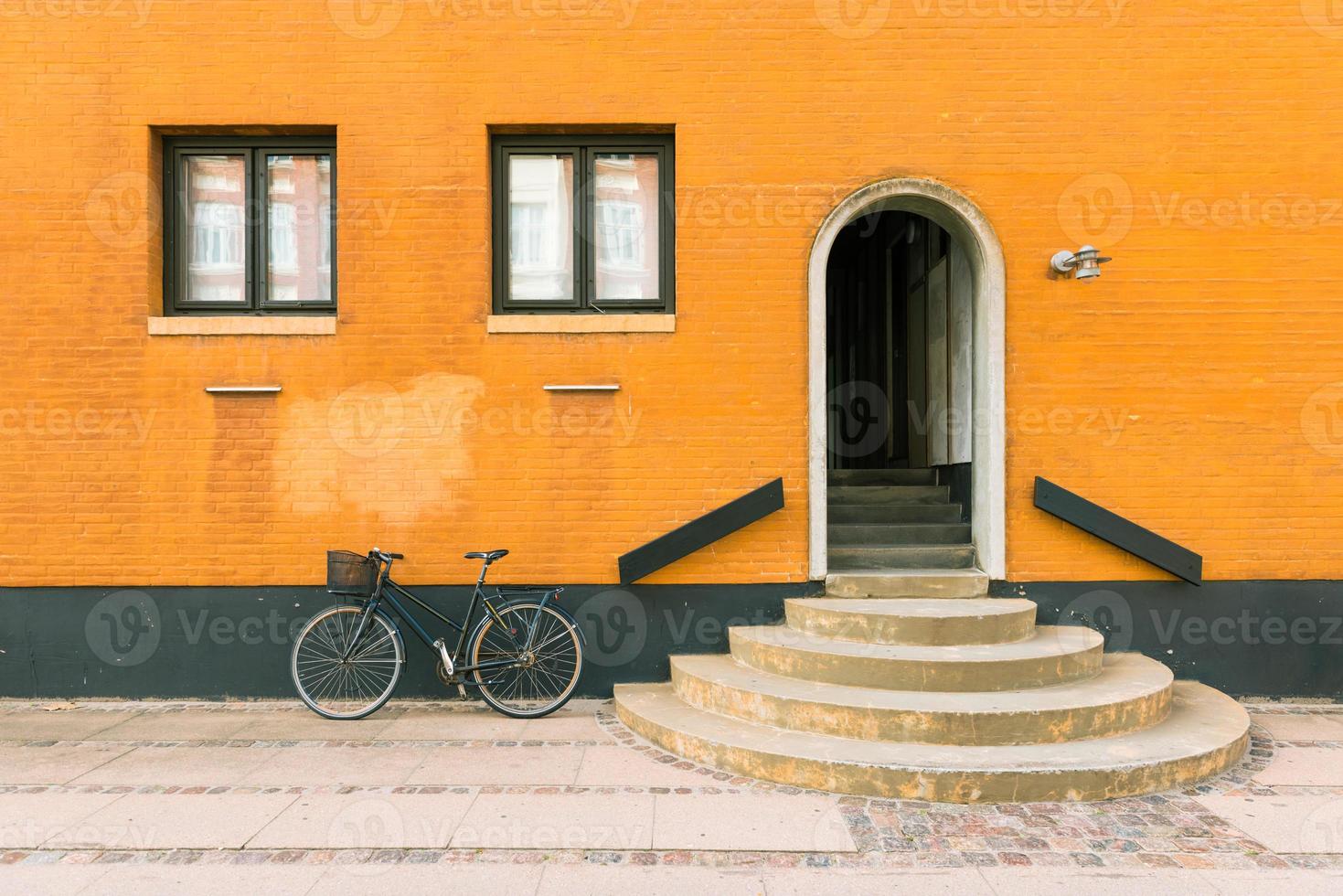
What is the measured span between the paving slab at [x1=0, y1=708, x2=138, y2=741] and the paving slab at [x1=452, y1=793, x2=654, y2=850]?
325cm

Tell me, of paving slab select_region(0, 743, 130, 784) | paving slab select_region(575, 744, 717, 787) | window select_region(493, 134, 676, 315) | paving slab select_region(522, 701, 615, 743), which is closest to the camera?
paving slab select_region(575, 744, 717, 787)

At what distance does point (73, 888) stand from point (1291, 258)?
341 inches

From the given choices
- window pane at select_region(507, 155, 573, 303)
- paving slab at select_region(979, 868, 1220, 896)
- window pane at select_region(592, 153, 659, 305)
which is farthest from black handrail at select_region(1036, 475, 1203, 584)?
window pane at select_region(507, 155, 573, 303)

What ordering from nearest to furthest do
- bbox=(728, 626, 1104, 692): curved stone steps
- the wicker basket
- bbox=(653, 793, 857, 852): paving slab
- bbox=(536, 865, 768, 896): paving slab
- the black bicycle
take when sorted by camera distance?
bbox=(536, 865, 768, 896): paving slab, bbox=(653, 793, 857, 852): paving slab, bbox=(728, 626, 1104, 692): curved stone steps, the wicker basket, the black bicycle

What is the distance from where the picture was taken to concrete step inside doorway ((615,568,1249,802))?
484cm

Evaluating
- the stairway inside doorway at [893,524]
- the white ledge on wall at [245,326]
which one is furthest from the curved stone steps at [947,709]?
the white ledge on wall at [245,326]

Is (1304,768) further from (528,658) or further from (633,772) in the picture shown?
(528,658)

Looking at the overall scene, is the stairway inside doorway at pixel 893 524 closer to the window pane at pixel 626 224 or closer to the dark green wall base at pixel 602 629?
the dark green wall base at pixel 602 629

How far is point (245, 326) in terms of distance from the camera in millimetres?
6695

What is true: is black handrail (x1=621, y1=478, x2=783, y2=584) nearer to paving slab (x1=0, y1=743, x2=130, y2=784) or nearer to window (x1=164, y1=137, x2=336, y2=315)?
window (x1=164, y1=137, x2=336, y2=315)

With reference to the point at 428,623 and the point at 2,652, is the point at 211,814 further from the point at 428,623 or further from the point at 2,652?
the point at 2,652

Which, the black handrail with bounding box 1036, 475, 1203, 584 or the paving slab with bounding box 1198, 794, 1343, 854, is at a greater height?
the black handrail with bounding box 1036, 475, 1203, 584

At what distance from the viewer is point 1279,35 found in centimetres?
668

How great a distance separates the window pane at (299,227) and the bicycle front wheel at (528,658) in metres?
2.99
